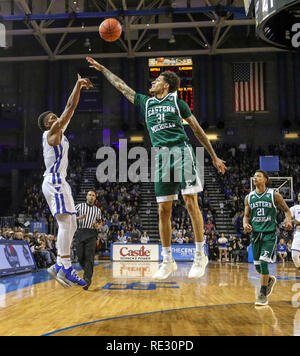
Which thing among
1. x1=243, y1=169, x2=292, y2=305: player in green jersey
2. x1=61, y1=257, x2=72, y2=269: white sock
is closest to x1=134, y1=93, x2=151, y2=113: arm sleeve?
x1=61, y1=257, x2=72, y2=269: white sock

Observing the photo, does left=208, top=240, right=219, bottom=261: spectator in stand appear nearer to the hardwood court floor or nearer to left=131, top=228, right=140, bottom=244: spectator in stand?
left=131, top=228, right=140, bottom=244: spectator in stand

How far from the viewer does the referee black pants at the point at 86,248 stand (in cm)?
858

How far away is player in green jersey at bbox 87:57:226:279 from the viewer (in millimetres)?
4055

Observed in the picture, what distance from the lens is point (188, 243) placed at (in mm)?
18828

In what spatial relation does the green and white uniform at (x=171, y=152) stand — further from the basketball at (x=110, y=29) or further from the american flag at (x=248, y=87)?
the american flag at (x=248, y=87)

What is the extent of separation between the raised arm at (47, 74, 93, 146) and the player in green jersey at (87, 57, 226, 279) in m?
0.75

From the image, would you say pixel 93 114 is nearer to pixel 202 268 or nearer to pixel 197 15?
pixel 197 15

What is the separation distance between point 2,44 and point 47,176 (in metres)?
20.8

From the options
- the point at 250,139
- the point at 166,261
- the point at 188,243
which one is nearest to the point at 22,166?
the point at 188,243

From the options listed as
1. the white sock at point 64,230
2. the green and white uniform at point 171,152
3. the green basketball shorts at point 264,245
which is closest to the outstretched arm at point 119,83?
the green and white uniform at point 171,152

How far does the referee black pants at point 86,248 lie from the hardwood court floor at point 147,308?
589 mm

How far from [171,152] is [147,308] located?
3912mm

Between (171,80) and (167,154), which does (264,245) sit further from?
(171,80)

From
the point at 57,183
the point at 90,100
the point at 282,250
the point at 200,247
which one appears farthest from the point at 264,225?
the point at 90,100
